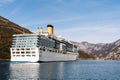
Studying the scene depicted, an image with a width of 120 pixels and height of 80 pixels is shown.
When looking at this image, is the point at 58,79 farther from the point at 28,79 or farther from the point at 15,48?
the point at 15,48

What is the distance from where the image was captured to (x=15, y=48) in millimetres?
198875

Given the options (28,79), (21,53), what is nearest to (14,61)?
(21,53)

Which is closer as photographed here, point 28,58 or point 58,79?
point 58,79

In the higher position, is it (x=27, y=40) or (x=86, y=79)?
(x=27, y=40)

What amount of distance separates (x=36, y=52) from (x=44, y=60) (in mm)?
12021

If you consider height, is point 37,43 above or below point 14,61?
above

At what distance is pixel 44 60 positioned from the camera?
200 m

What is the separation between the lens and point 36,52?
625 feet

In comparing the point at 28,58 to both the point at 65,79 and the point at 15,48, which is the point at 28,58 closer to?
the point at 15,48

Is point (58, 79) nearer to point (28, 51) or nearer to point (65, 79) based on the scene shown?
point (65, 79)

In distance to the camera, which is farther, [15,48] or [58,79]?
[15,48]

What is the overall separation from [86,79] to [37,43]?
114 m

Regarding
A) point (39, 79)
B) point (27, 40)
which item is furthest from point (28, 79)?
point (27, 40)

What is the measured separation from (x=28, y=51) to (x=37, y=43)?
28.9ft
